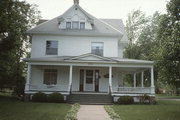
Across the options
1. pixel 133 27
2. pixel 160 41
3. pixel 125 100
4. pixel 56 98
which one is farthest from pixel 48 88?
pixel 133 27

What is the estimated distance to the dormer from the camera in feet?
70.2

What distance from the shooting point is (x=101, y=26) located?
2208 centimetres

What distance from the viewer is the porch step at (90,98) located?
1642 centimetres

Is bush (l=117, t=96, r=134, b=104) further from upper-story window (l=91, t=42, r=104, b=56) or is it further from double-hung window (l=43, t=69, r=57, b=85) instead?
double-hung window (l=43, t=69, r=57, b=85)

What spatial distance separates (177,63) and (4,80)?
675 inches

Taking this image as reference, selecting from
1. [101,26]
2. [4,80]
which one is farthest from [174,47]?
[4,80]

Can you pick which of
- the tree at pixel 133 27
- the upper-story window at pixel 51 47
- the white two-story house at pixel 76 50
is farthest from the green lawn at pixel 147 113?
the tree at pixel 133 27

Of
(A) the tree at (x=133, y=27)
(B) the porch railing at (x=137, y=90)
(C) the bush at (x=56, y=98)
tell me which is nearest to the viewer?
(C) the bush at (x=56, y=98)

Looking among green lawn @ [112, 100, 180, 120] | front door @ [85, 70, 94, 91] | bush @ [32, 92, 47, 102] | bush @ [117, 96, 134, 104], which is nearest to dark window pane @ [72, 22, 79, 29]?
front door @ [85, 70, 94, 91]

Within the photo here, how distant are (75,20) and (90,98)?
899cm

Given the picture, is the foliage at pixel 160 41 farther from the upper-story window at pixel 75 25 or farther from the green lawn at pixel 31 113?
the upper-story window at pixel 75 25

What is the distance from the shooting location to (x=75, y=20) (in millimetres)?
21547

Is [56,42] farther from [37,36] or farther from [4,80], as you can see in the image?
[4,80]

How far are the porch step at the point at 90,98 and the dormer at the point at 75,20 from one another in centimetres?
768
